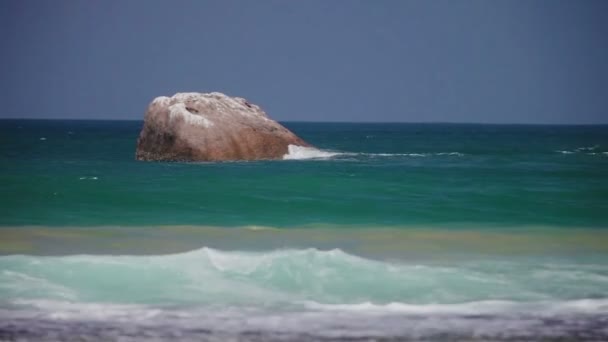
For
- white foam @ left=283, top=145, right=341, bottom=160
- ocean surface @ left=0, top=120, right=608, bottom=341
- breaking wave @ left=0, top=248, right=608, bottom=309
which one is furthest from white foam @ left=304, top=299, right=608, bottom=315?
white foam @ left=283, top=145, right=341, bottom=160

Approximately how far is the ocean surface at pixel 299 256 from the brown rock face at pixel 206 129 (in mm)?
1145

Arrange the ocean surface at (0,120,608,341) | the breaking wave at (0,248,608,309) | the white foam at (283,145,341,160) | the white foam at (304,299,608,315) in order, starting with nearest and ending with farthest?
1. the ocean surface at (0,120,608,341)
2. the white foam at (304,299,608,315)
3. the breaking wave at (0,248,608,309)
4. the white foam at (283,145,341,160)

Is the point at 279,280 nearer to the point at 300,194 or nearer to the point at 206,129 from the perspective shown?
the point at 300,194

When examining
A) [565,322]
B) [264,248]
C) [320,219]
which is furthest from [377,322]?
[320,219]

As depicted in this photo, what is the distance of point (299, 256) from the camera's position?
457 inches

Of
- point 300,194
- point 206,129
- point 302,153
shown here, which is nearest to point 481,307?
point 300,194

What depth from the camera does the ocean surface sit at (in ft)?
27.3

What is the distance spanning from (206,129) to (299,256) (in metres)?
13.3

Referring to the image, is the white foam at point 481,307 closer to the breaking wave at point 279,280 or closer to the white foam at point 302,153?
the breaking wave at point 279,280

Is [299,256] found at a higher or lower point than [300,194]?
lower

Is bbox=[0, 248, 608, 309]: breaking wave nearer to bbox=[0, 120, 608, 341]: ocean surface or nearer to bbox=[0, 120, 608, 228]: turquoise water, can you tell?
bbox=[0, 120, 608, 341]: ocean surface

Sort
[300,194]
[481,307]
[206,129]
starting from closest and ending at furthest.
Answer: [481,307] < [300,194] < [206,129]

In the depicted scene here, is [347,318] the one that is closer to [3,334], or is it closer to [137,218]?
[3,334]

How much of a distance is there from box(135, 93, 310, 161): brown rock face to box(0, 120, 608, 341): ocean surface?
1145 millimetres
